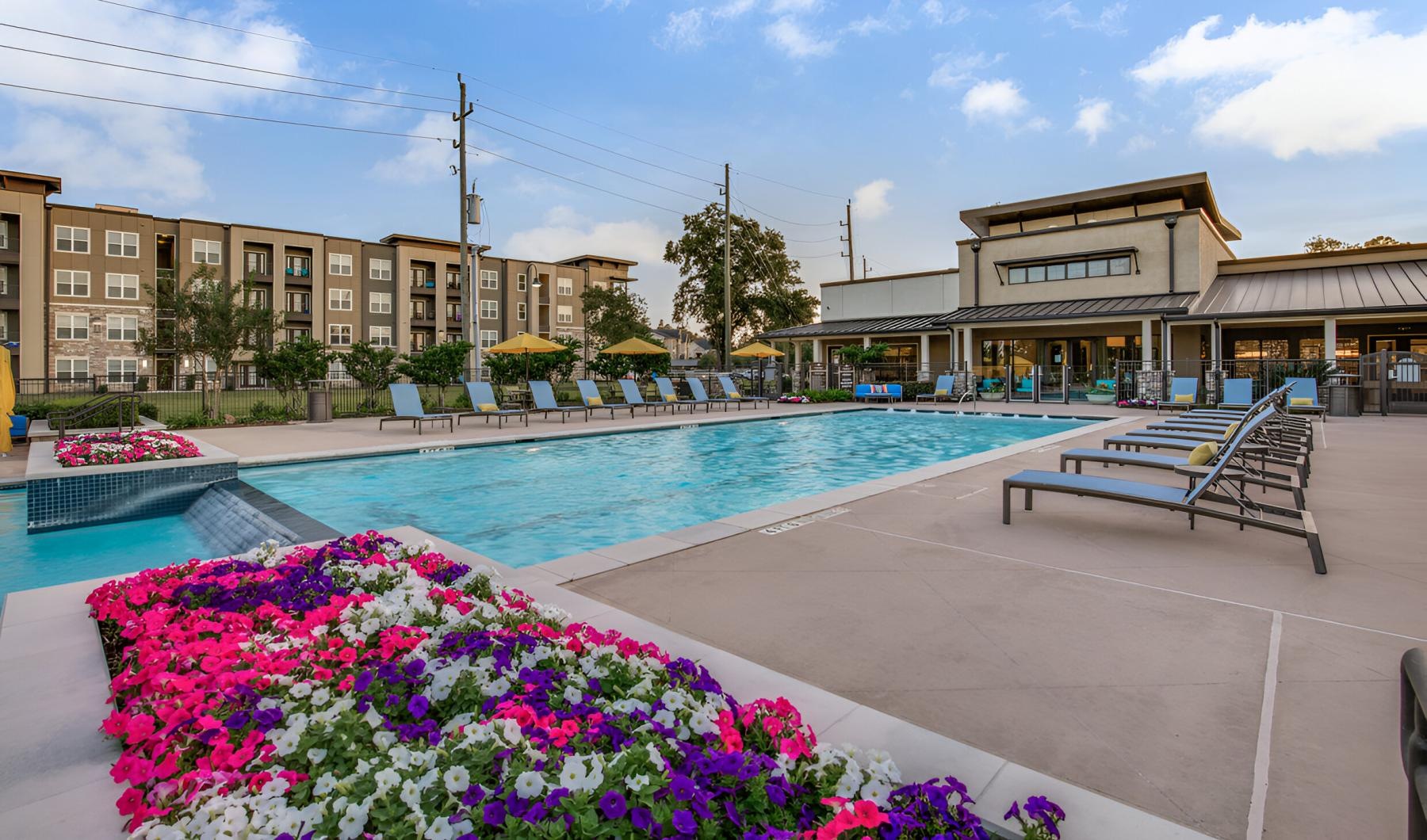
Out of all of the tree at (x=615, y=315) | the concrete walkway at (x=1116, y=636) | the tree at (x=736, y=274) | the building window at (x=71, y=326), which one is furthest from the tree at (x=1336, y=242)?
A: the building window at (x=71, y=326)

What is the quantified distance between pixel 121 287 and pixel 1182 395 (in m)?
51.5

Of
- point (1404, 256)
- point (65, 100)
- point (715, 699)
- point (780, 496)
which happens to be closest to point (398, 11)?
point (65, 100)

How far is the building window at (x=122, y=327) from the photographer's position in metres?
39.3

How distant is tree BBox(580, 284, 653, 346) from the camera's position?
40.3 m

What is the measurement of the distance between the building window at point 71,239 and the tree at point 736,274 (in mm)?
32295

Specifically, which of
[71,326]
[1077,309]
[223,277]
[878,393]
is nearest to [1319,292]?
[1077,309]

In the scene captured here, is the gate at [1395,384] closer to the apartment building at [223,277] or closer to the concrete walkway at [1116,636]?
the concrete walkway at [1116,636]

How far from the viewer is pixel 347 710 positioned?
2029 mm

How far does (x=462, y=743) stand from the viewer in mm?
1842

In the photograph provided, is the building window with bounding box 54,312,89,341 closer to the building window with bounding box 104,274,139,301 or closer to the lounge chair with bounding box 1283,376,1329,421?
the building window with bounding box 104,274,139,301

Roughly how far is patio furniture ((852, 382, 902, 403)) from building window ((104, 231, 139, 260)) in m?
42.2

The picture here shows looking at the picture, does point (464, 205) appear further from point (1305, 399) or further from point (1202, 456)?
point (1305, 399)

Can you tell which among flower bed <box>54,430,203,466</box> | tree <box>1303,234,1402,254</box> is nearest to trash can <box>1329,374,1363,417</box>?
flower bed <box>54,430,203,466</box>

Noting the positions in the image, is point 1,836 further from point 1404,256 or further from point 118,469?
point 1404,256
